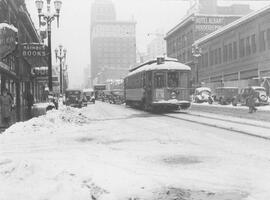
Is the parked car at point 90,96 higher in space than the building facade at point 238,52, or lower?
lower

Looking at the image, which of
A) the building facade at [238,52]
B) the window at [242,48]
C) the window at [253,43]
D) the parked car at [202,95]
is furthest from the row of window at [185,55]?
the parked car at [202,95]

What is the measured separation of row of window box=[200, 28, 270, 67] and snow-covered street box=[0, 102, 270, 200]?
139 feet

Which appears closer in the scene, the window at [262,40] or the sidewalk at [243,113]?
the sidewalk at [243,113]

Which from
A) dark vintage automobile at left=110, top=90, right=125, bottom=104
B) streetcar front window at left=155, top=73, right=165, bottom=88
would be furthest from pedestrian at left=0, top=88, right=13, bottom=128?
dark vintage automobile at left=110, top=90, right=125, bottom=104

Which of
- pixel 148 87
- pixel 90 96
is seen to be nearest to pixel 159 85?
pixel 148 87

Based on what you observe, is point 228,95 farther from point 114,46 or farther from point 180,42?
point 114,46

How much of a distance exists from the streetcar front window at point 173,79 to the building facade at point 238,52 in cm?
2697

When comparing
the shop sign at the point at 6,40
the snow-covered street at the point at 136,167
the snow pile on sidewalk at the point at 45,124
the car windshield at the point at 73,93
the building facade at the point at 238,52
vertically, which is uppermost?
the building facade at the point at 238,52

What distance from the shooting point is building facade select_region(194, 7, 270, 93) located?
5341cm

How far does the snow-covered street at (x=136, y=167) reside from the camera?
20.7ft

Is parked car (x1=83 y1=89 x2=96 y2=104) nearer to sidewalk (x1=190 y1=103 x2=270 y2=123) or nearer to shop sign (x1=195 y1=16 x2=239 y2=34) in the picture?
shop sign (x1=195 y1=16 x2=239 y2=34)

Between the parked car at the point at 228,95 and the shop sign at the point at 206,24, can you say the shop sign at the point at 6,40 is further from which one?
the shop sign at the point at 206,24

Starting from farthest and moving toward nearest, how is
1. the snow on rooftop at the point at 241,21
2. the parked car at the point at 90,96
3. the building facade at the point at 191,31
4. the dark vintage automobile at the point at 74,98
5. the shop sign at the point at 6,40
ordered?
the building facade at the point at 191,31, the parked car at the point at 90,96, the snow on rooftop at the point at 241,21, the dark vintage automobile at the point at 74,98, the shop sign at the point at 6,40

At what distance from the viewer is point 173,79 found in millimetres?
27578
